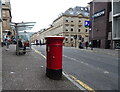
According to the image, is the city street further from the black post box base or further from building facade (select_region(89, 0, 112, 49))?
building facade (select_region(89, 0, 112, 49))

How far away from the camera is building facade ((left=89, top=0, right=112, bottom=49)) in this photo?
34062 mm

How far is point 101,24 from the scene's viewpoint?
119ft

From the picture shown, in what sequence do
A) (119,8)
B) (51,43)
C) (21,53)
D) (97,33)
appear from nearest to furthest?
(51,43) → (21,53) → (119,8) → (97,33)

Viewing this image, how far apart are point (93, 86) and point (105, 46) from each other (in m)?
30.2

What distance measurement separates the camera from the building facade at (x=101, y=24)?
34.1 meters

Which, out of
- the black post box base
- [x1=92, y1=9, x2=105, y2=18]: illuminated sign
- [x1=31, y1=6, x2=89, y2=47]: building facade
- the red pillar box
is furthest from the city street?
[x1=31, y1=6, x2=89, y2=47]: building facade

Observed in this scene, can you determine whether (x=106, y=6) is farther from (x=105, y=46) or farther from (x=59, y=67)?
(x=59, y=67)

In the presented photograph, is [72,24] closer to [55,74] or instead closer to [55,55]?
[55,55]

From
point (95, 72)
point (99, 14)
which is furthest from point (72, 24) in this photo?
point (95, 72)

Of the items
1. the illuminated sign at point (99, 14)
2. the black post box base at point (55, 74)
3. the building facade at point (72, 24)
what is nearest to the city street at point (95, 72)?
the black post box base at point (55, 74)

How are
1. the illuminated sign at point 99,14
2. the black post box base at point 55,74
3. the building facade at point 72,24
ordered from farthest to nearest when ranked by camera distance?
the building facade at point 72,24
the illuminated sign at point 99,14
the black post box base at point 55,74

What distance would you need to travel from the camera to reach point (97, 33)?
3762 cm

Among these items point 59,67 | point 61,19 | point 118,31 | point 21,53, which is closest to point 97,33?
point 118,31

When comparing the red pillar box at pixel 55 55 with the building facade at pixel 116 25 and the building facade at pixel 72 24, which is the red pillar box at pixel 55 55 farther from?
the building facade at pixel 72 24
